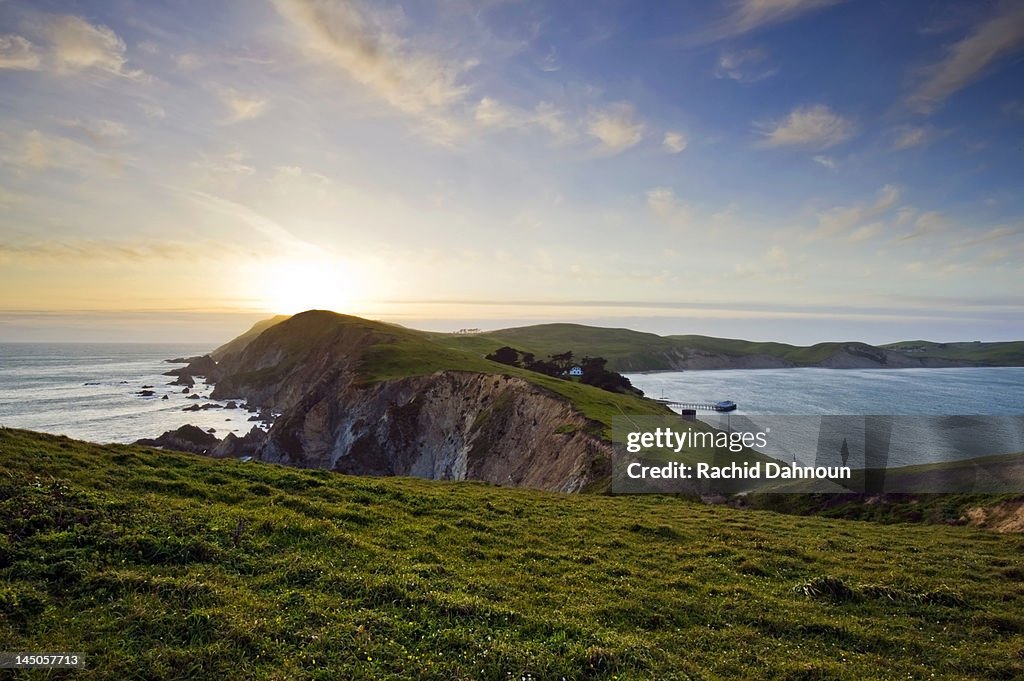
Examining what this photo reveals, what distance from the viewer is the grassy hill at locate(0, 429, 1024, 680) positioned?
985 cm

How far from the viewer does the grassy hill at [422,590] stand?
32.3 feet

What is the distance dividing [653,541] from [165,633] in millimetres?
18547

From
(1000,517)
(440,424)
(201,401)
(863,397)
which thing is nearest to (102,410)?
(201,401)

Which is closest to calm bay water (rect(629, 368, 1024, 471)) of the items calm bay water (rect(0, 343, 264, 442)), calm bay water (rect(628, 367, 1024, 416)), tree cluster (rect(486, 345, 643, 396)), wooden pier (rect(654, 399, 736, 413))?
calm bay water (rect(628, 367, 1024, 416))

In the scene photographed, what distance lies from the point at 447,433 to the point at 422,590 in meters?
61.8

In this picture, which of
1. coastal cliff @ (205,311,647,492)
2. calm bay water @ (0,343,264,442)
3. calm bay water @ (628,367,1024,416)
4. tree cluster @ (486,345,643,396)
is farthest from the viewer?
calm bay water @ (628,367,1024,416)

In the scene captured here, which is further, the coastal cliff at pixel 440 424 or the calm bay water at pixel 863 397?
the calm bay water at pixel 863 397

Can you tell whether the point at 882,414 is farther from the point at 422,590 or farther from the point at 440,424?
the point at 422,590

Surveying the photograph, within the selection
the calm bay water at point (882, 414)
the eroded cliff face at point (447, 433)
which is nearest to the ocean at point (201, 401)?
the calm bay water at point (882, 414)

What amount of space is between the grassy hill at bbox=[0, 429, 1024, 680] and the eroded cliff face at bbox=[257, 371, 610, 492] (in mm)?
24340

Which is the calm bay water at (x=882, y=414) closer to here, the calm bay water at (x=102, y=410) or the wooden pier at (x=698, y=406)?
the wooden pier at (x=698, y=406)

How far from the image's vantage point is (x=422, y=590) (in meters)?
13.0

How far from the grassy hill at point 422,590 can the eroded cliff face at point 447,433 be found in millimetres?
24340

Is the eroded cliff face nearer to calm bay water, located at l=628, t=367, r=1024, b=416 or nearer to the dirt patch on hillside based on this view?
the dirt patch on hillside
